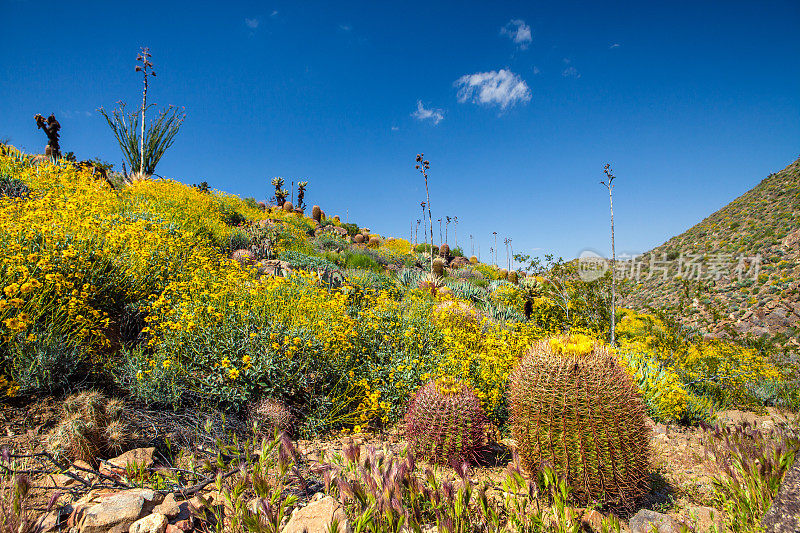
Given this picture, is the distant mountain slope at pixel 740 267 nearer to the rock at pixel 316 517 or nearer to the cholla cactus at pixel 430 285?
the cholla cactus at pixel 430 285

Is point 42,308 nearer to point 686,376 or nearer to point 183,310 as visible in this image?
point 183,310

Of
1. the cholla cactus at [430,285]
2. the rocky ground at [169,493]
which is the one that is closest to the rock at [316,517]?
the rocky ground at [169,493]

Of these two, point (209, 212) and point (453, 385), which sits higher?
point (209, 212)

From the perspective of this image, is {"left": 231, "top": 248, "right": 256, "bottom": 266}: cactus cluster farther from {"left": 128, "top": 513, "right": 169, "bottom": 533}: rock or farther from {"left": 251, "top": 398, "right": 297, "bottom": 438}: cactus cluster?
{"left": 128, "top": 513, "right": 169, "bottom": 533}: rock

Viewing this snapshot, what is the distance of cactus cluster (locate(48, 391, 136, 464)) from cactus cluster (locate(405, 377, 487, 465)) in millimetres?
2325

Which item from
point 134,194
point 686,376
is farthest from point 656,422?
point 134,194

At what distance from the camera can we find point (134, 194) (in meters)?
10.5

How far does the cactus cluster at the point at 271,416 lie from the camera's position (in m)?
3.40

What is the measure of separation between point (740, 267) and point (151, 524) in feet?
116

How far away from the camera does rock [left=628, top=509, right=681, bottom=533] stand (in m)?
2.31

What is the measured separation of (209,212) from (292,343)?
9474mm

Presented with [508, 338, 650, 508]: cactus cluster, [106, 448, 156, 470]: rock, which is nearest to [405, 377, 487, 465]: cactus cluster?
[508, 338, 650, 508]: cactus cluster

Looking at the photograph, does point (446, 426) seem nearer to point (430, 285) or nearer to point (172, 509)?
point (172, 509)

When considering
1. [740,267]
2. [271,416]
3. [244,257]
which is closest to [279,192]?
[244,257]
